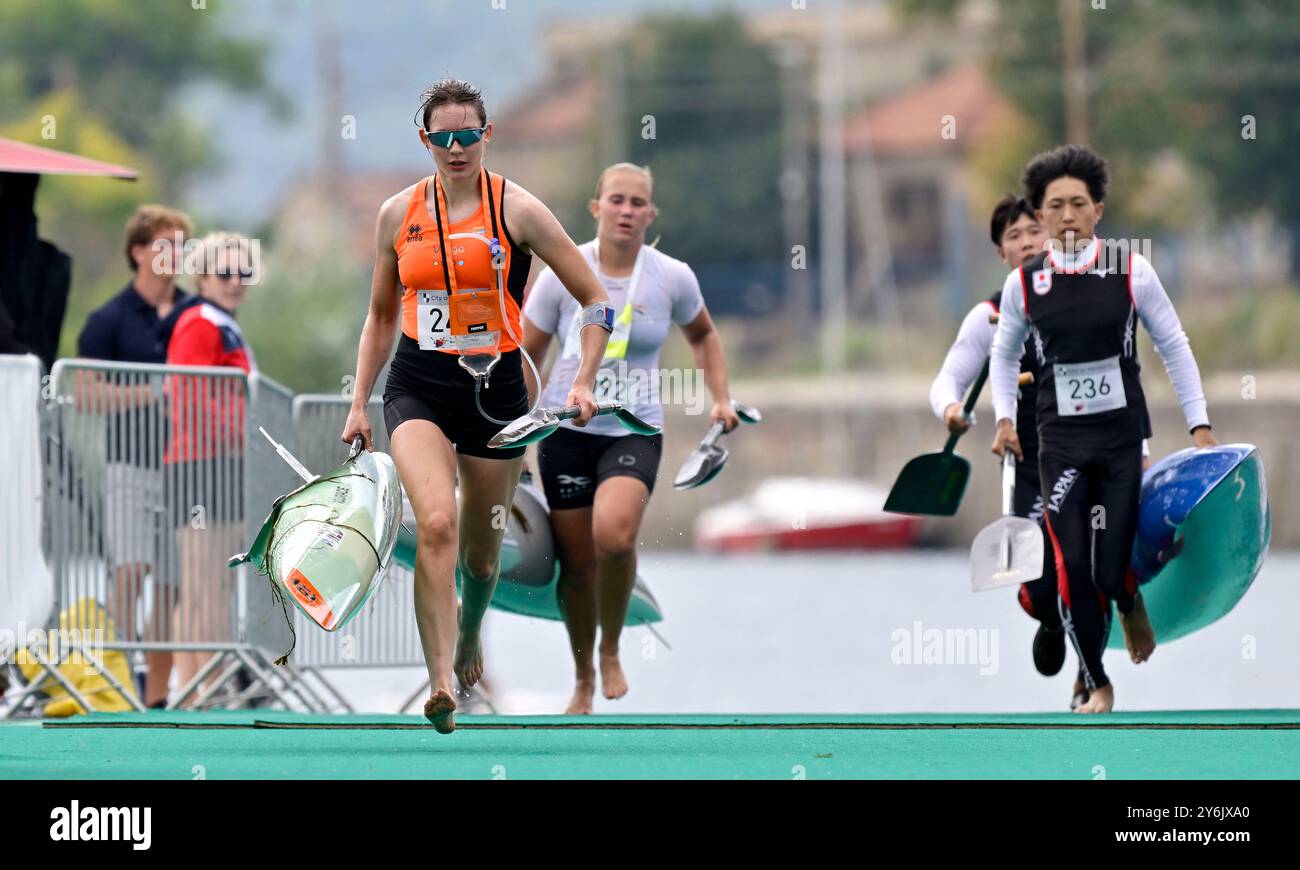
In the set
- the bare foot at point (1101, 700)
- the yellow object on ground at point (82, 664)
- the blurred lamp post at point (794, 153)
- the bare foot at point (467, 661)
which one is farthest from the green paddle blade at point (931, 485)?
the blurred lamp post at point (794, 153)

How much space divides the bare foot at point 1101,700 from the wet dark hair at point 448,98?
3502 millimetres

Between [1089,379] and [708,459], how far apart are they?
1752 millimetres

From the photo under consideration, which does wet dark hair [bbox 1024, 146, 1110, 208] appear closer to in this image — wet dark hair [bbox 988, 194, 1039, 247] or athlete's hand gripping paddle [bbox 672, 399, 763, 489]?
wet dark hair [bbox 988, 194, 1039, 247]

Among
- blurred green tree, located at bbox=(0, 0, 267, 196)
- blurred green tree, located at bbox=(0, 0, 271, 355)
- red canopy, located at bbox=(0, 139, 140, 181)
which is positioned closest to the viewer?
red canopy, located at bbox=(0, 139, 140, 181)

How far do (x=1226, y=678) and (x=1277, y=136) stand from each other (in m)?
35.1

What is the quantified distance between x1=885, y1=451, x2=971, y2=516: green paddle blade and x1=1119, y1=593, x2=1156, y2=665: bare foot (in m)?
1.16

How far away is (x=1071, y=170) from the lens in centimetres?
970

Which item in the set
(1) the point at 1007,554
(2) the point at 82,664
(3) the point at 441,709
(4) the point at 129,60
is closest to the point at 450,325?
(3) the point at 441,709

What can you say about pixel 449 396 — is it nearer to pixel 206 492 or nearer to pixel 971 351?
pixel 971 351

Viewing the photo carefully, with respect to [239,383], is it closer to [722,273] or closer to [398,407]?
[398,407]

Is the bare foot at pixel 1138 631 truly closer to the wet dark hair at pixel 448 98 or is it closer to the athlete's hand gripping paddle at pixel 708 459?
the athlete's hand gripping paddle at pixel 708 459

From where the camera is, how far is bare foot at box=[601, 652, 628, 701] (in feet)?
34.5

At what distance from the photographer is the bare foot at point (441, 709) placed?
300 inches
